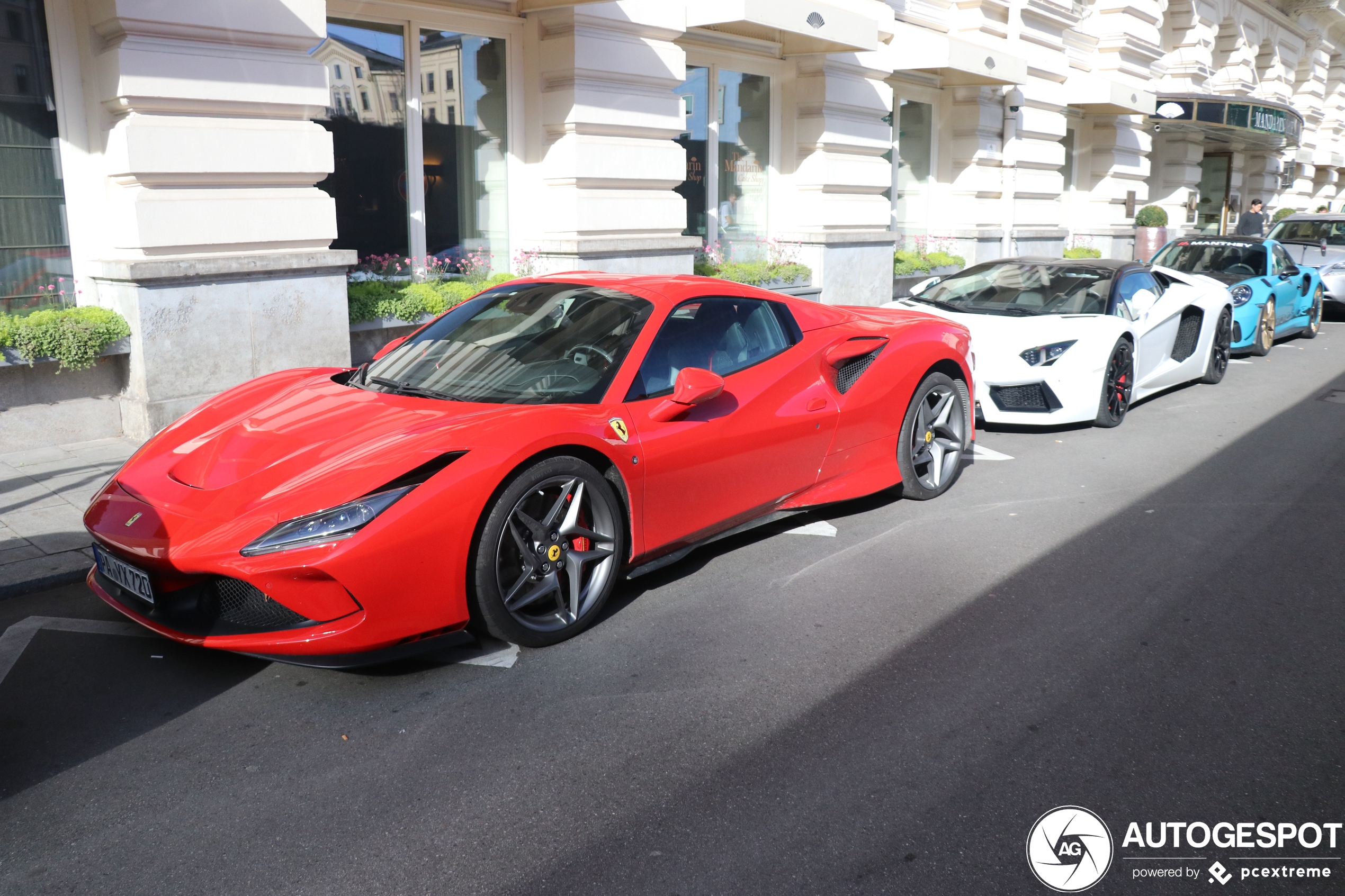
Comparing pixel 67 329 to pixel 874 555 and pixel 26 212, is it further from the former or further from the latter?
pixel 874 555

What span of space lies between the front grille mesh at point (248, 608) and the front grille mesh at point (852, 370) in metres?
2.93

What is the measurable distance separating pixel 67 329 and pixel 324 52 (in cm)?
350

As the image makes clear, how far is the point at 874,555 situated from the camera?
5.36m

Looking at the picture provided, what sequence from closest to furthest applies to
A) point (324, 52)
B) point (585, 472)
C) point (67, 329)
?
point (585, 472) < point (67, 329) < point (324, 52)

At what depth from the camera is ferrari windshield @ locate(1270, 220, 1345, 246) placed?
56.9 ft

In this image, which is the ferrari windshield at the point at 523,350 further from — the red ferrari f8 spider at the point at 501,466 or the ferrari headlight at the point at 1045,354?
the ferrari headlight at the point at 1045,354

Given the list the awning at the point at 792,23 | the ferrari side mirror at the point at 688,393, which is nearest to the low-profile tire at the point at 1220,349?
the awning at the point at 792,23

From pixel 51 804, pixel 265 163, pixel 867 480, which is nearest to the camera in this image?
pixel 51 804

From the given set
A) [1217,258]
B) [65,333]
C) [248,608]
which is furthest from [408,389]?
[1217,258]

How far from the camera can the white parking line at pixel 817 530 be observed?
5.73 meters

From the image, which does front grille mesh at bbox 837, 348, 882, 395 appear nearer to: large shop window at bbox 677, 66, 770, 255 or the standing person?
large shop window at bbox 677, 66, 770, 255

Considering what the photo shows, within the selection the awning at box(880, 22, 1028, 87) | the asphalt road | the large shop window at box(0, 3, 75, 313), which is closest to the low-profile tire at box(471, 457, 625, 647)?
the asphalt road

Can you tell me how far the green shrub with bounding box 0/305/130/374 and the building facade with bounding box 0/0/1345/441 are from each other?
0.18m

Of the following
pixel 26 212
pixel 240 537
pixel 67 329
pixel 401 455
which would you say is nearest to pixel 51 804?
pixel 240 537
